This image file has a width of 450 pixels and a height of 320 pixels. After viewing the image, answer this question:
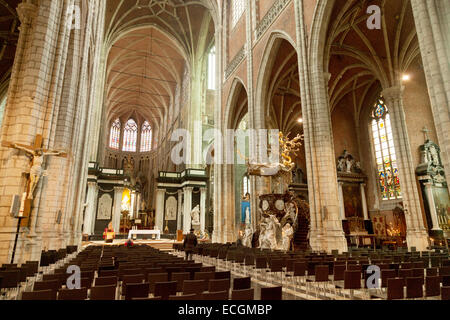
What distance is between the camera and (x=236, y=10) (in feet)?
64.6

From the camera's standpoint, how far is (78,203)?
41.9 ft

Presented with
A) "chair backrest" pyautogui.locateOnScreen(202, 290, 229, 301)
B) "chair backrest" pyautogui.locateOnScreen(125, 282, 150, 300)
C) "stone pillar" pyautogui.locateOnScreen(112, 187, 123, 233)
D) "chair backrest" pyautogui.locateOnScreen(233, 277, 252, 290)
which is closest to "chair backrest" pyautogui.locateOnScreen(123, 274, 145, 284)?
"chair backrest" pyautogui.locateOnScreen(125, 282, 150, 300)

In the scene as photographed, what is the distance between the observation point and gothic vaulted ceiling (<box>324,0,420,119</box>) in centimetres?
1261

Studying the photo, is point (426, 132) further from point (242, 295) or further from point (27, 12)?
point (27, 12)

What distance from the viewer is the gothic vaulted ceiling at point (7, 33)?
12.2 m

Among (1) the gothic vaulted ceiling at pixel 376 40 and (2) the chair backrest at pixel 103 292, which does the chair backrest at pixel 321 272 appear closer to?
(2) the chair backrest at pixel 103 292

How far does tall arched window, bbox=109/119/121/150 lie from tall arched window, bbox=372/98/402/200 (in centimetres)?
3674

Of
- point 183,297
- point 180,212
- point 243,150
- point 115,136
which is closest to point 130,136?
point 115,136

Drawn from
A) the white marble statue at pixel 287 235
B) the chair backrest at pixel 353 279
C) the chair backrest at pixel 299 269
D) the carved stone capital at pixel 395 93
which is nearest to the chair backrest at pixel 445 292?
the chair backrest at pixel 353 279

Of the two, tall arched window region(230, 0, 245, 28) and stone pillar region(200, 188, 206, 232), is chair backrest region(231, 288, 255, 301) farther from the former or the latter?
stone pillar region(200, 188, 206, 232)

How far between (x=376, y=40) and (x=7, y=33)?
19.2 metres

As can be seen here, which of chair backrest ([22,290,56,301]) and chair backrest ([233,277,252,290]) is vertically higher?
chair backrest ([22,290,56,301])

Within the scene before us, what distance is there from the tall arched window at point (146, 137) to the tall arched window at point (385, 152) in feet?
112
